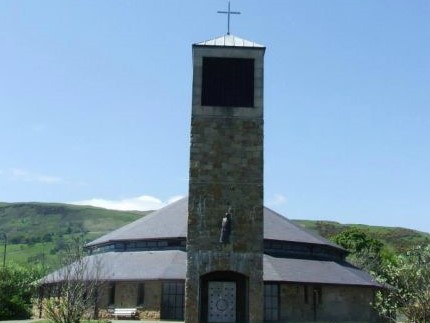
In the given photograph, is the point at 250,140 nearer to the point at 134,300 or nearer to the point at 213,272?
the point at 213,272

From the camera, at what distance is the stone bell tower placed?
24.9 metres

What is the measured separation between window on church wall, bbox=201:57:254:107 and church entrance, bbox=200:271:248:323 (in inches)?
293

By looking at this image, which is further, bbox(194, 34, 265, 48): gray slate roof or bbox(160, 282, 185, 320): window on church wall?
bbox(160, 282, 185, 320): window on church wall

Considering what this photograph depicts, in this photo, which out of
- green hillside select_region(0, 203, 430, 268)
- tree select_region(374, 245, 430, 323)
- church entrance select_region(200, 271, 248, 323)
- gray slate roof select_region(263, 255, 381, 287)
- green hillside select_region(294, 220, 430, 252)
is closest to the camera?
tree select_region(374, 245, 430, 323)

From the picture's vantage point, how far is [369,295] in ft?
121

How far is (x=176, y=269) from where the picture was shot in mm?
34094

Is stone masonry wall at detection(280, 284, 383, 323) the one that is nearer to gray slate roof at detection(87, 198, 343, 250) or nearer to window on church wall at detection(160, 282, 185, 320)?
gray slate roof at detection(87, 198, 343, 250)

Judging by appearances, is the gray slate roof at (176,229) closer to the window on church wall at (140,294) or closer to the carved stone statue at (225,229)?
the window on church wall at (140,294)

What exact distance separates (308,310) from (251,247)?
36.3ft

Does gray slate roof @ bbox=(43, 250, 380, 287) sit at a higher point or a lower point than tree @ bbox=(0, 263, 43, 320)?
higher

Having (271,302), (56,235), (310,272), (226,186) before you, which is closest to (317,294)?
(310,272)

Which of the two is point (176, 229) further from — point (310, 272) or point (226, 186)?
point (226, 186)

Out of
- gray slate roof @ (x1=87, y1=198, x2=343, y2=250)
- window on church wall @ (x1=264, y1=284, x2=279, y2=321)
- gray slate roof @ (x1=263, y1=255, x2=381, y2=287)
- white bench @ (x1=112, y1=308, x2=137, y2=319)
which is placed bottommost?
white bench @ (x1=112, y1=308, x2=137, y2=319)

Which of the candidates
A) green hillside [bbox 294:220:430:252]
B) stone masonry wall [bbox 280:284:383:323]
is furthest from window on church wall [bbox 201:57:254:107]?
green hillside [bbox 294:220:430:252]
